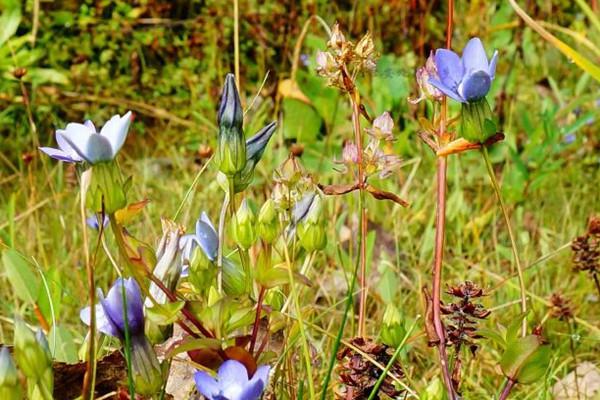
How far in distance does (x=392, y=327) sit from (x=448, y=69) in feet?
0.62

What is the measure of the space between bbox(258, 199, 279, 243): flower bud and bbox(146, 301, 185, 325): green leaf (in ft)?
0.28

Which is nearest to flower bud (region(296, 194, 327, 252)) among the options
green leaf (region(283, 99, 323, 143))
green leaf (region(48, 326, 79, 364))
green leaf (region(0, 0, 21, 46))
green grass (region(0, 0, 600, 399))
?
green grass (region(0, 0, 600, 399))

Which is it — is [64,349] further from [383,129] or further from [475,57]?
[475,57]

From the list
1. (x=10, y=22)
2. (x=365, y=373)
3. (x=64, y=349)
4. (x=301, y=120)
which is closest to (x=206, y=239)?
(x=365, y=373)

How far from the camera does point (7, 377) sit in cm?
49

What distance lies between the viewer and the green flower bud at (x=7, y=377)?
49cm

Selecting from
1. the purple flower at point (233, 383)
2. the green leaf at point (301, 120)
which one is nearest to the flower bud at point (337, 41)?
the purple flower at point (233, 383)

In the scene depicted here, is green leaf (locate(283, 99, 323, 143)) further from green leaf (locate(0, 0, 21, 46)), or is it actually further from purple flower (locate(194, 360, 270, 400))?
purple flower (locate(194, 360, 270, 400))

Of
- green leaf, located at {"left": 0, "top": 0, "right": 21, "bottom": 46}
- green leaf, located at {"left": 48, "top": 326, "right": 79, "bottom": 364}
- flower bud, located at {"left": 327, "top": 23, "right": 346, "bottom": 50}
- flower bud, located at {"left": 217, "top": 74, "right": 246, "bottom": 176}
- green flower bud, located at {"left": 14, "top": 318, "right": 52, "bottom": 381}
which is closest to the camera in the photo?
green flower bud, located at {"left": 14, "top": 318, "right": 52, "bottom": 381}

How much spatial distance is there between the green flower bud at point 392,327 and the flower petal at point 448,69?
167 mm

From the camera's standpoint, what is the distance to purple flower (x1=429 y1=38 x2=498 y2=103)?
1.98 ft

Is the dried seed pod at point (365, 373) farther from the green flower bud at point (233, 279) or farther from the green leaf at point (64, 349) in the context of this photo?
the green leaf at point (64, 349)

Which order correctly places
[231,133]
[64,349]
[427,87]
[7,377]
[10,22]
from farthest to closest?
[10,22] < [64,349] < [427,87] < [231,133] < [7,377]

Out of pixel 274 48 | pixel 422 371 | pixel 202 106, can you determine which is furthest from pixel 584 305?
pixel 274 48
